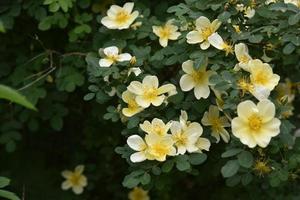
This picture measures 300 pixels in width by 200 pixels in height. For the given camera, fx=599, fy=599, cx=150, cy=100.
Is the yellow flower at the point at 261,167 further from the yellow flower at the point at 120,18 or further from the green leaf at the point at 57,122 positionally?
the green leaf at the point at 57,122

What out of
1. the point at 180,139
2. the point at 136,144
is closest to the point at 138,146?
the point at 136,144

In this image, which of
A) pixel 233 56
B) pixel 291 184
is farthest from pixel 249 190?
pixel 233 56

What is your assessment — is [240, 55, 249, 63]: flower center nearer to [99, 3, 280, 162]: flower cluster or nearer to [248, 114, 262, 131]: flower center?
[99, 3, 280, 162]: flower cluster

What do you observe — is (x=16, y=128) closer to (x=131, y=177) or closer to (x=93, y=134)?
(x=93, y=134)

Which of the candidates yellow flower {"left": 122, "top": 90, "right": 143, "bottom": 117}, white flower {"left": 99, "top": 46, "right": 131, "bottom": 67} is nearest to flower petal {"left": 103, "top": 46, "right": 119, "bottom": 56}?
white flower {"left": 99, "top": 46, "right": 131, "bottom": 67}

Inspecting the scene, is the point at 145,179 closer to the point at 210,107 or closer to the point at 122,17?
the point at 210,107

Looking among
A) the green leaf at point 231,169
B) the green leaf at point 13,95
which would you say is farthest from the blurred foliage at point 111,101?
the green leaf at point 13,95
